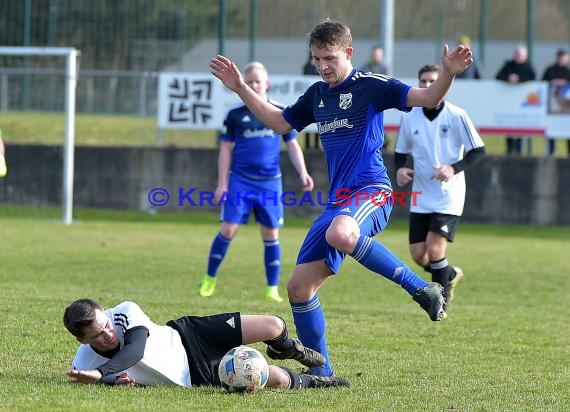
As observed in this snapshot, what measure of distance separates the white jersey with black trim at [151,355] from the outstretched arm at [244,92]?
1.49m

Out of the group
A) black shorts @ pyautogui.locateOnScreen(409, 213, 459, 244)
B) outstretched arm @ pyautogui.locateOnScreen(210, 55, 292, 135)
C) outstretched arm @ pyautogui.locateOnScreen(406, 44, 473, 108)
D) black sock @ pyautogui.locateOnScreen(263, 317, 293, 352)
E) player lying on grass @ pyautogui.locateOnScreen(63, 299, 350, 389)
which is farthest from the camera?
black shorts @ pyautogui.locateOnScreen(409, 213, 459, 244)

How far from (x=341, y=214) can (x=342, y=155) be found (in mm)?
423

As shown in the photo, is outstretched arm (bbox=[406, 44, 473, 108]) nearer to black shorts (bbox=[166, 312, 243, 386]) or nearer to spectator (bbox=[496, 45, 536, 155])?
black shorts (bbox=[166, 312, 243, 386])

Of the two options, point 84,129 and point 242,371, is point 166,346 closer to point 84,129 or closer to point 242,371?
point 242,371

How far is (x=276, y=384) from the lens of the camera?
6188 mm

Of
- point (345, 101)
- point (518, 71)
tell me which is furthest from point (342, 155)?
point (518, 71)

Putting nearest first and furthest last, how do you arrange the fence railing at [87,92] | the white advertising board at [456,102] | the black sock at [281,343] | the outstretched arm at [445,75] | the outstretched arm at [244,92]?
the outstretched arm at [445,75] < the black sock at [281,343] < the outstretched arm at [244,92] < the white advertising board at [456,102] < the fence railing at [87,92]

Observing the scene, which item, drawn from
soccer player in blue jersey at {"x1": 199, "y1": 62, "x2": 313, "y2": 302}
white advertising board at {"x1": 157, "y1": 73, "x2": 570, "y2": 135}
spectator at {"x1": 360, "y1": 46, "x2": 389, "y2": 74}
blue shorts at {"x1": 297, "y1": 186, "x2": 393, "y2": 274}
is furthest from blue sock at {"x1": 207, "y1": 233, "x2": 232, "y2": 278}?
white advertising board at {"x1": 157, "y1": 73, "x2": 570, "y2": 135}

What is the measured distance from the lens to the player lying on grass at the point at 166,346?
18.9 feet

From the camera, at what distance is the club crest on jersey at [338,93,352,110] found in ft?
21.2

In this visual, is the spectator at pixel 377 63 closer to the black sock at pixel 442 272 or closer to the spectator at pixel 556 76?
the spectator at pixel 556 76

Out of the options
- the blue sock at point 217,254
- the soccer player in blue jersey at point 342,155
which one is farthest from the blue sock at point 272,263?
the soccer player in blue jersey at point 342,155

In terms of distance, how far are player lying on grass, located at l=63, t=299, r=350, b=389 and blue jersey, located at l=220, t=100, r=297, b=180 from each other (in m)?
4.63

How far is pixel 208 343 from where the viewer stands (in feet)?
20.3
